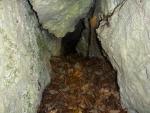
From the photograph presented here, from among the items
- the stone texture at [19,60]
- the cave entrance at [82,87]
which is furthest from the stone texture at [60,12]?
the cave entrance at [82,87]

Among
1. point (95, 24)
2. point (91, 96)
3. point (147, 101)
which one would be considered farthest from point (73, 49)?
point (147, 101)

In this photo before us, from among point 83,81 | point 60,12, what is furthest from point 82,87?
point 60,12

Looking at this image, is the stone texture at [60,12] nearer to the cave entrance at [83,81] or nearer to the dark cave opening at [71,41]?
the cave entrance at [83,81]

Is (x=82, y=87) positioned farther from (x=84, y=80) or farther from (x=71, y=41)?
(x=71, y=41)

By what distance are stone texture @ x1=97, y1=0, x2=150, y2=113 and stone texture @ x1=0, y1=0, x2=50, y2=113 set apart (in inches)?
51.7

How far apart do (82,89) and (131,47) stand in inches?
71.3

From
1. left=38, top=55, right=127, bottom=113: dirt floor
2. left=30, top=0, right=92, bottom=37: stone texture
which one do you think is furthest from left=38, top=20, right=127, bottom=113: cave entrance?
left=30, top=0, right=92, bottom=37: stone texture

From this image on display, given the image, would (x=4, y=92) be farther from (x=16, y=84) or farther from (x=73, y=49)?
(x=73, y=49)

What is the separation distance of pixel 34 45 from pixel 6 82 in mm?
1445

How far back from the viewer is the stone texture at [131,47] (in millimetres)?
4461

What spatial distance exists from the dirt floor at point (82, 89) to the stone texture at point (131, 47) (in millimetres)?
485

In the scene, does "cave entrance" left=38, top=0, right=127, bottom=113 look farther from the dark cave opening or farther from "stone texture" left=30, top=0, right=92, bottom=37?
"stone texture" left=30, top=0, right=92, bottom=37

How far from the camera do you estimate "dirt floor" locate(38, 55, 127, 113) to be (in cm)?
570

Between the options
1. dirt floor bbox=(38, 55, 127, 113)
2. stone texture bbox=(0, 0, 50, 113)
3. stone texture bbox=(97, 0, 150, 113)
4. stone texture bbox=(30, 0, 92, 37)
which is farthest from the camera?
dirt floor bbox=(38, 55, 127, 113)
